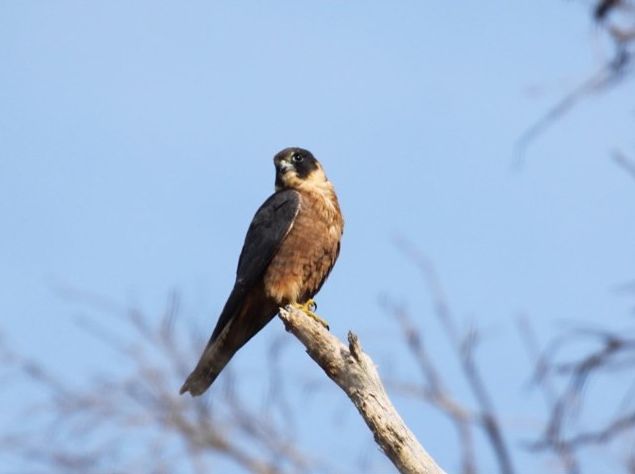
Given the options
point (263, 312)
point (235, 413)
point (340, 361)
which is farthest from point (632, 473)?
point (235, 413)

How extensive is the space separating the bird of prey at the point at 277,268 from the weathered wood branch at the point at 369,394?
1359mm

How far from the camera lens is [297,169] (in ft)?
21.0

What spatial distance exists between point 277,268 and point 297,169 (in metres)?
0.83

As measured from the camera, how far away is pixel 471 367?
248cm

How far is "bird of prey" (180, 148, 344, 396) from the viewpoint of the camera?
566 cm

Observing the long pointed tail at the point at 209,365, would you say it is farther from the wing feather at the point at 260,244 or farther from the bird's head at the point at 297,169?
the bird's head at the point at 297,169

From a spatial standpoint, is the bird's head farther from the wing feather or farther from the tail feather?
the tail feather

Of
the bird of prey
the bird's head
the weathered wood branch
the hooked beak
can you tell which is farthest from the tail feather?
the weathered wood branch

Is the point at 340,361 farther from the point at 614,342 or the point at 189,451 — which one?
the point at 189,451

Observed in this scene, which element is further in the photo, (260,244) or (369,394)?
(260,244)

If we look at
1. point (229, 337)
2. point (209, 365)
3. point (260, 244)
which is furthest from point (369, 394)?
point (260, 244)

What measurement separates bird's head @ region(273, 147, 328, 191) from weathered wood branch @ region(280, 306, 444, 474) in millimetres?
2046

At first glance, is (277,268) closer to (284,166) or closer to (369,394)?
(284,166)

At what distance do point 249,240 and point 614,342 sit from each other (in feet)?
10.4
